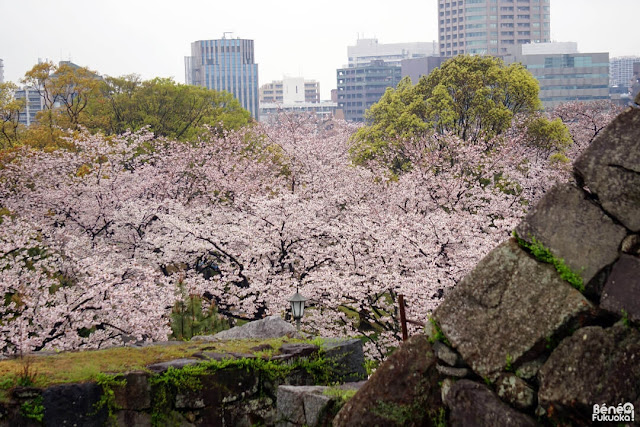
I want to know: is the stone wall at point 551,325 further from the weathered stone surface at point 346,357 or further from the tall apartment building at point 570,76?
the tall apartment building at point 570,76

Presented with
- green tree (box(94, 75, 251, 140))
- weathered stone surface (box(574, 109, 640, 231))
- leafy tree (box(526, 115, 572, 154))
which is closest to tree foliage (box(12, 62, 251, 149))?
green tree (box(94, 75, 251, 140))

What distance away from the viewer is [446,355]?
8.34m

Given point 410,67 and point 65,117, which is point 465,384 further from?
point 410,67

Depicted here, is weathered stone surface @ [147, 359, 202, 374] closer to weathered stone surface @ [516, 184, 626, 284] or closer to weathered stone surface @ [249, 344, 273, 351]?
weathered stone surface @ [249, 344, 273, 351]

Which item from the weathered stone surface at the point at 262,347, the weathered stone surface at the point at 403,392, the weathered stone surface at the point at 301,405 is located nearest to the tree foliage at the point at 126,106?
the weathered stone surface at the point at 262,347

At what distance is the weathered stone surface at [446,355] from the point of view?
27.2 ft

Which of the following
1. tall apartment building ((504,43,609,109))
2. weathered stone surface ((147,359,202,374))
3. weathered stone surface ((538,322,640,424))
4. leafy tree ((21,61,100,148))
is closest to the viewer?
weathered stone surface ((538,322,640,424))

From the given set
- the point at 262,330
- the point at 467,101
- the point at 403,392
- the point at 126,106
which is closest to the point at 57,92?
the point at 126,106

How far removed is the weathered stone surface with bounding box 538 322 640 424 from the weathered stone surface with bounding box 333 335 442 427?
5.01 feet

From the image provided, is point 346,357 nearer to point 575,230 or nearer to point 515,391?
point 515,391

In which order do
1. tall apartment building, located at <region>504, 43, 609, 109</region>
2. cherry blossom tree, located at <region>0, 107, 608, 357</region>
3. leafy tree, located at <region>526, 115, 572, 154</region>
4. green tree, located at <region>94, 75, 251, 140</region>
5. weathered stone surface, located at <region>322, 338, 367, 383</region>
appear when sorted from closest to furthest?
weathered stone surface, located at <region>322, 338, 367, 383</region> → cherry blossom tree, located at <region>0, 107, 608, 357</region> → leafy tree, located at <region>526, 115, 572, 154</region> → green tree, located at <region>94, 75, 251, 140</region> → tall apartment building, located at <region>504, 43, 609, 109</region>

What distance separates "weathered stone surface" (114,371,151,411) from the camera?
1207 cm

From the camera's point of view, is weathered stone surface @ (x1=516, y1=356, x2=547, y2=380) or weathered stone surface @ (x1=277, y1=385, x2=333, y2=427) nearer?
weathered stone surface @ (x1=516, y1=356, x2=547, y2=380)

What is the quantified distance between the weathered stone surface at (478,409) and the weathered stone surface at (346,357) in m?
5.45
